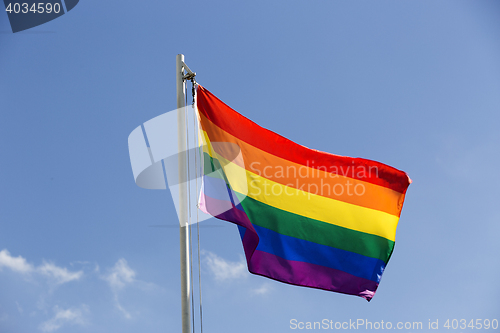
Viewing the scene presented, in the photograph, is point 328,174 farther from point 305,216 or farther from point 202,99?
point 202,99

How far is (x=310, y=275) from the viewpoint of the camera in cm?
948

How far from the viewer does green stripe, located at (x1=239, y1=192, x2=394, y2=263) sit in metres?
9.58

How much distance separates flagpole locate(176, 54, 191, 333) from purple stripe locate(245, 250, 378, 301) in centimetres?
147

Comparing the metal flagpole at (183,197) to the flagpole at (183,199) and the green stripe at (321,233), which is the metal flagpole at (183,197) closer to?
the flagpole at (183,199)

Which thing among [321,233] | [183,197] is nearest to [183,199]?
[183,197]

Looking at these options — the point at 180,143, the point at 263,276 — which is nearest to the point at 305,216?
the point at 263,276

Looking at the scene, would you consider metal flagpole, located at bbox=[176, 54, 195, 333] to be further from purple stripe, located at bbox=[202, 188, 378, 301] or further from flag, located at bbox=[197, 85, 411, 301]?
purple stripe, located at bbox=[202, 188, 378, 301]

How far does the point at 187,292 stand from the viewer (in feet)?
26.1

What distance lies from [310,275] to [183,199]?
2.97 metres

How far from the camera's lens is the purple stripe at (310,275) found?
362 inches

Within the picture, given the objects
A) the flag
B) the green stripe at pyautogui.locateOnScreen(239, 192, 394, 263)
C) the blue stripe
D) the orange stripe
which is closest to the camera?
the flag

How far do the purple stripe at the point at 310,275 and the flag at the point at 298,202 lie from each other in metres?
0.02
